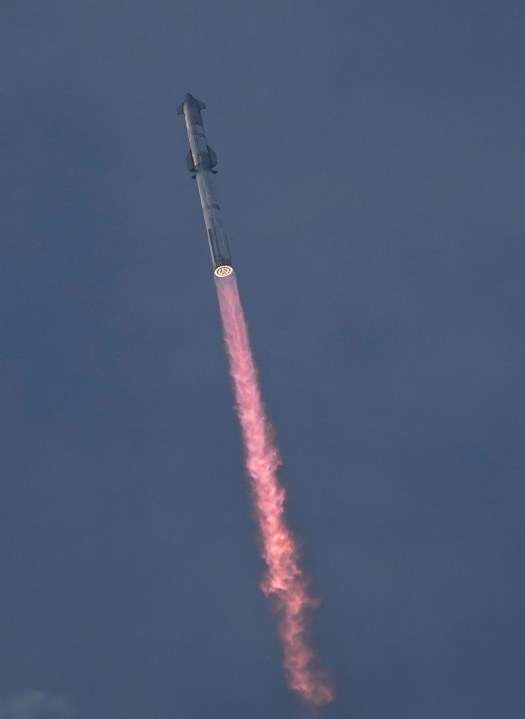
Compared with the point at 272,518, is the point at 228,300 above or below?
above

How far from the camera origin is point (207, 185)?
13262cm

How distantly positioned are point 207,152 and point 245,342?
61.1ft

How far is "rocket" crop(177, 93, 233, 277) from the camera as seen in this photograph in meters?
126

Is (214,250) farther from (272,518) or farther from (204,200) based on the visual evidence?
(272,518)

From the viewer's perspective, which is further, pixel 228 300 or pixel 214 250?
pixel 228 300

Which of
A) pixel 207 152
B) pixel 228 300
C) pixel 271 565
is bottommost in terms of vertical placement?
pixel 271 565

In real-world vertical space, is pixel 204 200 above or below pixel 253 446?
above

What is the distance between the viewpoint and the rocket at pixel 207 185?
12625 cm

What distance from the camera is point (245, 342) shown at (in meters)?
138

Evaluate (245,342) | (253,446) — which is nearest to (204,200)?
(245,342)

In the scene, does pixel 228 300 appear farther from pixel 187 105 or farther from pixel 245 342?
pixel 187 105

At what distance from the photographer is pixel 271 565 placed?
135 meters

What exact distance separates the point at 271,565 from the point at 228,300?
83.6 ft

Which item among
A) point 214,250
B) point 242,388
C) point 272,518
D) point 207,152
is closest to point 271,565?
point 272,518
